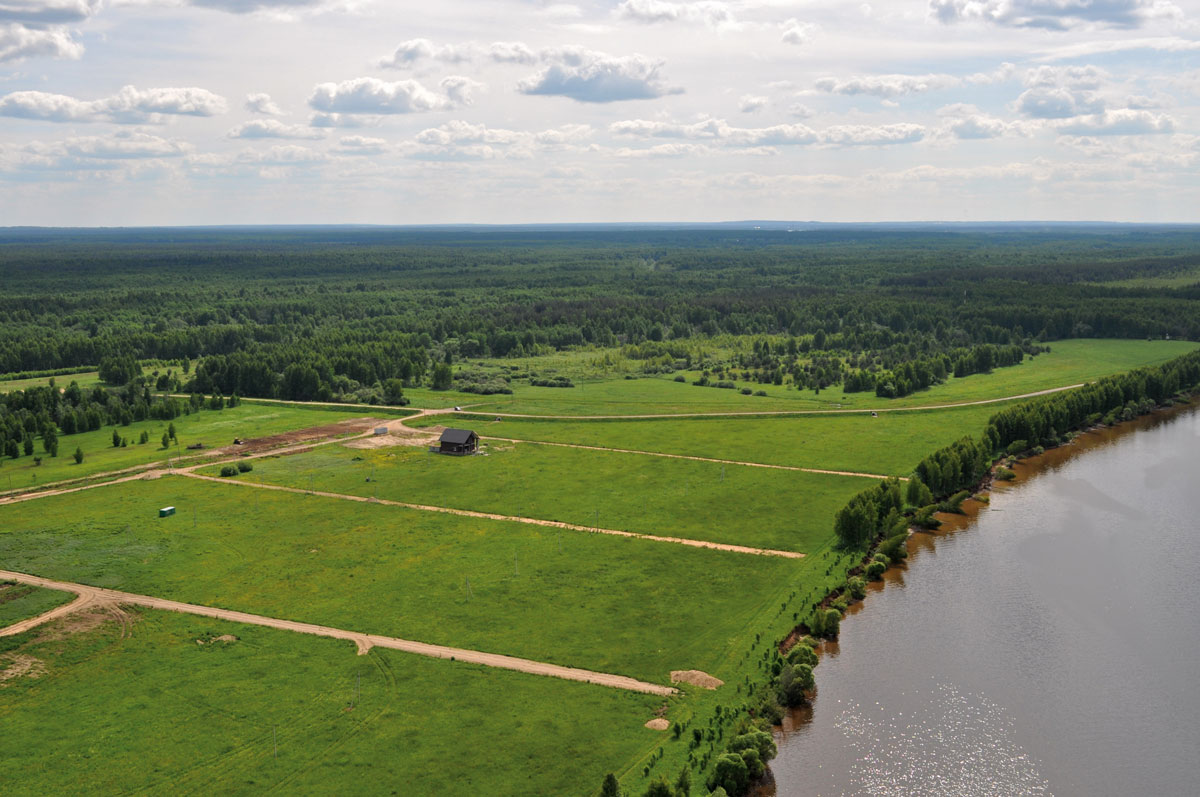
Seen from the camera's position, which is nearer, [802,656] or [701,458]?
[802,656]

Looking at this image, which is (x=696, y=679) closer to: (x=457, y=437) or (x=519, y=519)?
(x=519, y=519)

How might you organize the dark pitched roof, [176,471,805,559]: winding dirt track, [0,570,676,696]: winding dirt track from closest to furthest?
[0,570,676,696]: winding dirt track → [176,471,805,559]: winding dirt track → the dark pitched roof

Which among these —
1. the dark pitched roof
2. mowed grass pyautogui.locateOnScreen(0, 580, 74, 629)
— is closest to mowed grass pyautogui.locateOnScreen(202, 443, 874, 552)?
the dark pitched roof

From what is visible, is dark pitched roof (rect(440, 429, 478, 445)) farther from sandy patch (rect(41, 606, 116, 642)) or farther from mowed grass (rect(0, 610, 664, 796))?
mowed grass (rect(0, 610, 664, 796))

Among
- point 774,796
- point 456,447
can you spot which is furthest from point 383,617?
point 456,447

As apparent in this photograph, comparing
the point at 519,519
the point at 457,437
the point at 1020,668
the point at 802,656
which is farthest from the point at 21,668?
the point at 1020,668

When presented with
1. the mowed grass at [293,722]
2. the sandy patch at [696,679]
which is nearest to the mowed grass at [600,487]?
the sandy patch at [696,679]

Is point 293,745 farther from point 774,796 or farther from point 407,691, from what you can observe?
point 774,796
